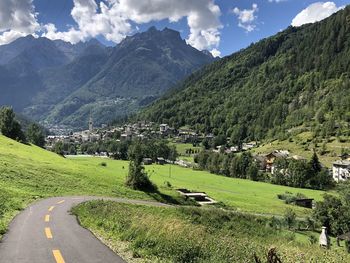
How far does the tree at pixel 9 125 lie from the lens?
400ft

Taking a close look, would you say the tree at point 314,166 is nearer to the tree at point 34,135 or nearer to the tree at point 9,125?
the tree at point 9,125

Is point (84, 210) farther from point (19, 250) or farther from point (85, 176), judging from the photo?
point (85, 176)

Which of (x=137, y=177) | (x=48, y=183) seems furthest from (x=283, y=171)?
(x=48, y=183)

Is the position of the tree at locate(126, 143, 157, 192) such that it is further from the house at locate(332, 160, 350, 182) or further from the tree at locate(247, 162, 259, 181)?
the house at locate(332, 160, 350, 182)

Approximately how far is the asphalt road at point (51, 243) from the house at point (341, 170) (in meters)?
184

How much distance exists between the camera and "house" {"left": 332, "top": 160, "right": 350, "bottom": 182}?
191 m

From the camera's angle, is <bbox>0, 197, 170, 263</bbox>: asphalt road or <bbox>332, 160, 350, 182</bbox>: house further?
<bbox>332, 160, 350, 182</bbox>: house

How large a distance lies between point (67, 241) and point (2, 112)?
114894 mm

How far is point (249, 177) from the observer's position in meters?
173

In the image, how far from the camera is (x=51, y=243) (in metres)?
18.4

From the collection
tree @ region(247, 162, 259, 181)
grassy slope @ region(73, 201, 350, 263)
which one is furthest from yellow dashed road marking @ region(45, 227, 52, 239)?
tree @ region(247, 162, 259, 181)

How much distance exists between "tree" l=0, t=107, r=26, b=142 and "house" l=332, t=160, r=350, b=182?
453 ft

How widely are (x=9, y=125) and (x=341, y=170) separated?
14643cm

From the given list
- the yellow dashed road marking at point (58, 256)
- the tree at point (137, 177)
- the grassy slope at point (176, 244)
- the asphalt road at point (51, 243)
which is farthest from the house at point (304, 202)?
the yellow dashed road marking at point (58, 256)
